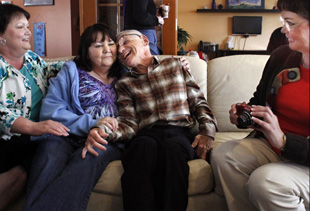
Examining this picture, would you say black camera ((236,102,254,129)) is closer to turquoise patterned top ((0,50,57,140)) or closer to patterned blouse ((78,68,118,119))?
patterned blouse ((78,68,118,119))

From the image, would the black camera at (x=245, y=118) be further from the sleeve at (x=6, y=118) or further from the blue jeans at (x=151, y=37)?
the blue jeans at (x=151, y=37)

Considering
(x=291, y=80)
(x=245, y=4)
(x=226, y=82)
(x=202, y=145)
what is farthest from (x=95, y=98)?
(x=245, y=4)

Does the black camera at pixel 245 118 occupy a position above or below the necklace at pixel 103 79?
below

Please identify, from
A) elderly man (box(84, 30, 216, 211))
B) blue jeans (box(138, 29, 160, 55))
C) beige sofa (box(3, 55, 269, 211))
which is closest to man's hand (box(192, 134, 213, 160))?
elderly man (box(84, 30, 216, 211))

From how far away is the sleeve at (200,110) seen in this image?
1.35 meters

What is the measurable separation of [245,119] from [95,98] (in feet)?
2.95

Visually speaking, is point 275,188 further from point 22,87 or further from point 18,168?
point 22,87

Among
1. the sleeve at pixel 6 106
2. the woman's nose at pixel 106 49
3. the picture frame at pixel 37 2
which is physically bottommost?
the sleeve at pixel 6 106

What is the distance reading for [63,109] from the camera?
143 centimetres

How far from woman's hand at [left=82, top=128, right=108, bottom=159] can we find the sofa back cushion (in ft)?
2.66

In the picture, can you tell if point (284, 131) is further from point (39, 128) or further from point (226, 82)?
point (226, 82)

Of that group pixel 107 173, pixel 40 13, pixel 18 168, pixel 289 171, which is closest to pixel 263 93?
pixel 289 171

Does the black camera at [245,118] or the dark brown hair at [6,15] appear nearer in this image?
the black camera at [245,118]

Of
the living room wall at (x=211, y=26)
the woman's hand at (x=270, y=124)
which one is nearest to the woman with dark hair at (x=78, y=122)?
the woman's hand at (x=270, y=124)
